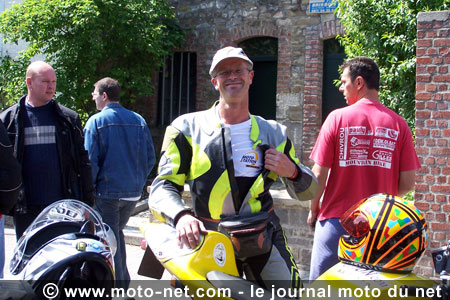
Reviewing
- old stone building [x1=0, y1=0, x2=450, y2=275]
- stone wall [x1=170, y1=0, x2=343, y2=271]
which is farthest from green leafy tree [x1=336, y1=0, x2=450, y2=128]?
stone wall [x1=170, y1=0, x2=343, y2=271]

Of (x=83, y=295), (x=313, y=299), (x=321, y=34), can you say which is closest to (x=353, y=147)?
(x=313, y=299)

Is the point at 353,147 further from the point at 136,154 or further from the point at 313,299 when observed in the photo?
the point at 136,154

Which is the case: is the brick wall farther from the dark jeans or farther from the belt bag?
the belt bag

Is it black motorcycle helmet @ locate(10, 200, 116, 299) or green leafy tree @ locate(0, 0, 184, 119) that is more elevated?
green leafy tree @ locate(0, 0, 184, 119)

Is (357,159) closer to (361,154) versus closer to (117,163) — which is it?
(361,154)

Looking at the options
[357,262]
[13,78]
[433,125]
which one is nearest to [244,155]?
[357,262]

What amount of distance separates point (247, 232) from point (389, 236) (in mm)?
623

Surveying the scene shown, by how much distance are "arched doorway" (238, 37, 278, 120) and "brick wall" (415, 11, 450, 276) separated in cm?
554

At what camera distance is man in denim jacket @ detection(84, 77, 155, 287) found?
16.2 ft

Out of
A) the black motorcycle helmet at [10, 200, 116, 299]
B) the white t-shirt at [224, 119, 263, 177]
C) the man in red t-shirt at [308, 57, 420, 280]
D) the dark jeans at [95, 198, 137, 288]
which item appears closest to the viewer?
the black motorcycle helmet at [10, 200, 116, 299]

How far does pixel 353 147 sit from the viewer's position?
11.7 ft

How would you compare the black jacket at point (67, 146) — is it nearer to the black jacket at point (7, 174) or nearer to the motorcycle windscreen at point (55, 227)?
the black jacket at point (7, 174)

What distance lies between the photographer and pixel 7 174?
338cm

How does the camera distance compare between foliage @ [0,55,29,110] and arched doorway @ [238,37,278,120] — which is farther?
arched doorway @ [238,37,278,120]
